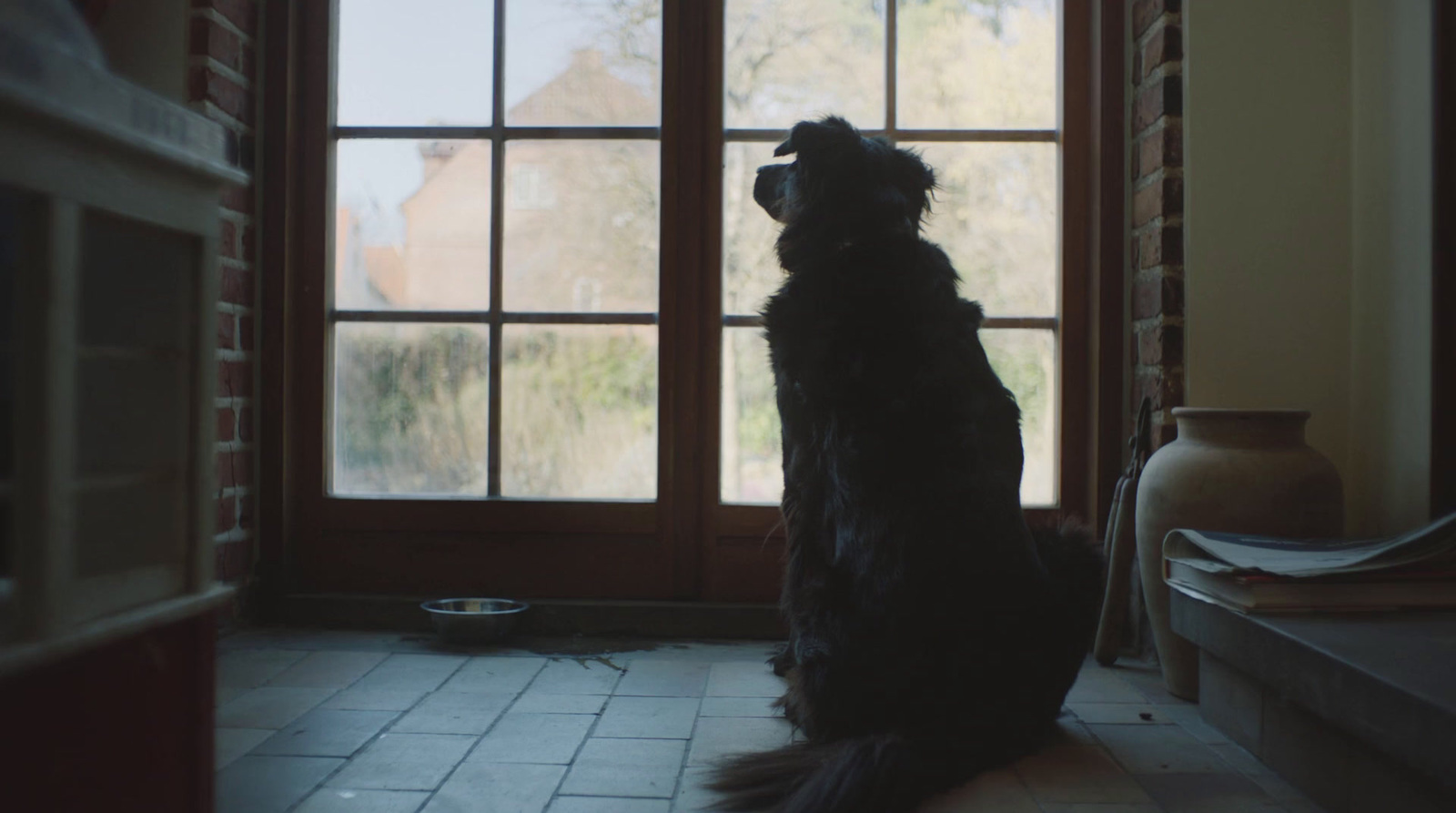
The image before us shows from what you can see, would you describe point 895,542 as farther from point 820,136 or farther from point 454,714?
point 454,714

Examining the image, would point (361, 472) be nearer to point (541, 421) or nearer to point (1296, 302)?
point (541, 421)

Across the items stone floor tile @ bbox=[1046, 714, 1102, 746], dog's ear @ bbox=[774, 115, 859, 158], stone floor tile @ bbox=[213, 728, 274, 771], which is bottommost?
stone floor tile @ bbox=[1046, 714, 1102, 746]

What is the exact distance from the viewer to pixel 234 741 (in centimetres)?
157

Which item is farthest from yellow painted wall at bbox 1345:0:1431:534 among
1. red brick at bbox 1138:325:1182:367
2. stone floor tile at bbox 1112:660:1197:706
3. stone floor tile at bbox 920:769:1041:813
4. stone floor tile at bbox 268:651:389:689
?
stone floor tile at bbox 268:651:389:689

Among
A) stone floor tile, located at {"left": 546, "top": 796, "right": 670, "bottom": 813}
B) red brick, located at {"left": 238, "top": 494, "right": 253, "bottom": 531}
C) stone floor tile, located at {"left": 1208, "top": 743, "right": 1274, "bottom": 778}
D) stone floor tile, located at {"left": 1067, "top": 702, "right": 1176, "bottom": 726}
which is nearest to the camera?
stone floor tile, located at {"left": 546, "top": 796, "right": 670, "bottom": 813}

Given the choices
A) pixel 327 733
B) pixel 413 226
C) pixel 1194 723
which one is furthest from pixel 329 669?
pixel 1194 723

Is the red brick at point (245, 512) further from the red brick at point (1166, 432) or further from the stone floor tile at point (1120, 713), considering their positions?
the red brick at point (1166, 432)

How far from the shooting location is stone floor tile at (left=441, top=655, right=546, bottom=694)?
191cm

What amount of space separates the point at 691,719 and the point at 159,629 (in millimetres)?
1179

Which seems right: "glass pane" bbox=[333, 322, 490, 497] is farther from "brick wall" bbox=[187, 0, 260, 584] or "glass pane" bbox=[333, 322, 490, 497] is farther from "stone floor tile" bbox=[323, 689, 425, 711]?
"stone floor tile" bbox=[323, 689, 425, 711]

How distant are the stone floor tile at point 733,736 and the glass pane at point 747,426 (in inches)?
30.6

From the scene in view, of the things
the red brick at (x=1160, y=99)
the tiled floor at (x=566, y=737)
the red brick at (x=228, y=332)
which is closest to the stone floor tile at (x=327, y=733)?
the tiled floor at (x=566, y=737)

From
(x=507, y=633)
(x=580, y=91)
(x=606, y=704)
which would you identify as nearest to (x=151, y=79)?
(x=580, y=91)

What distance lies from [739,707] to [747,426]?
31.8 inches
